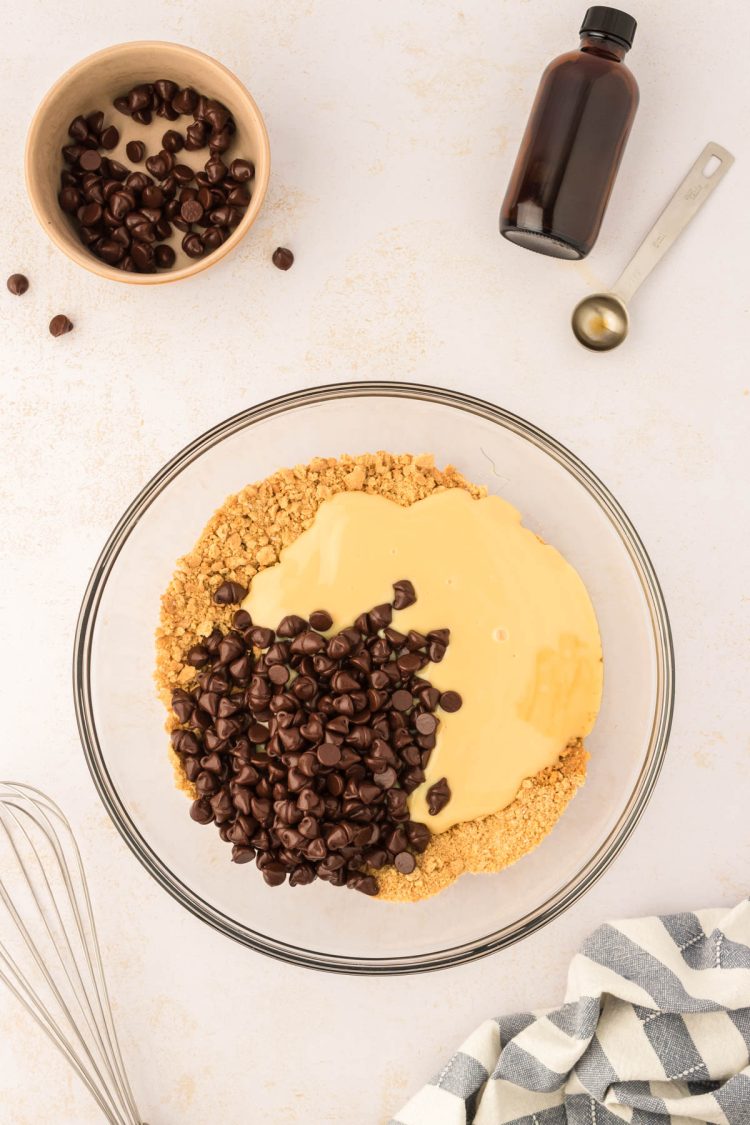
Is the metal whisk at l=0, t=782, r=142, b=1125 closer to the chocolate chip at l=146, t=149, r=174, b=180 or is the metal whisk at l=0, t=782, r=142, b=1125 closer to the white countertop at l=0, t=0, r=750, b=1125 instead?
the white countertop at l=0, t=0, r=750, b=1125

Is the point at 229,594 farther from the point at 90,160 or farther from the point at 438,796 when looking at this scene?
the point at 90,160

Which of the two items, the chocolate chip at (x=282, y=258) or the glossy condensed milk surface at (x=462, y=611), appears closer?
the glossy condensed milk surface at (x=462, y=611)

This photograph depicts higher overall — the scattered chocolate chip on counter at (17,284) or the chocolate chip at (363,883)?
the scattered chocolate chip on counter at (17,284)

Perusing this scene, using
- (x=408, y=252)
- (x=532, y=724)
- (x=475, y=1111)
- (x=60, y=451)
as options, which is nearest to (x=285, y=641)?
(x=532, y=724)

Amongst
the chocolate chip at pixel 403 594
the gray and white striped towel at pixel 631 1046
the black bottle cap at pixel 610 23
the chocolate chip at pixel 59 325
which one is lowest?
the gray and white striped towel at pixel 631 1046

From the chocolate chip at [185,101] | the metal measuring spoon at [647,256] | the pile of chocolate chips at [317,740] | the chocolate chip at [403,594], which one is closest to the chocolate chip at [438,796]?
the pile of chocolate chips at [317,740]

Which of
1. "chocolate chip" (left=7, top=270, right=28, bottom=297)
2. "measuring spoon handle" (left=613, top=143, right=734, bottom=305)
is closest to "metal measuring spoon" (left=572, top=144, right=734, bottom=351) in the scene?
"measuring spoon handle" (left=613, top=143, right=734, bottom=305)

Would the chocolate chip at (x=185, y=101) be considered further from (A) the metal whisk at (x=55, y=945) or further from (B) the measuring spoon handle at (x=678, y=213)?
(A) the metal whisk at (x=55, y=945)
